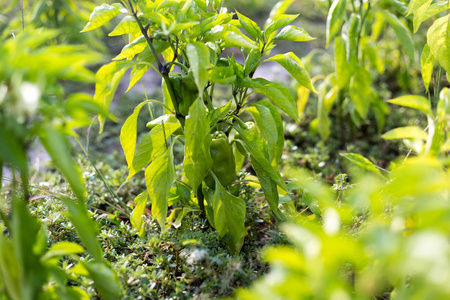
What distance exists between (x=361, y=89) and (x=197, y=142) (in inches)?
55.4

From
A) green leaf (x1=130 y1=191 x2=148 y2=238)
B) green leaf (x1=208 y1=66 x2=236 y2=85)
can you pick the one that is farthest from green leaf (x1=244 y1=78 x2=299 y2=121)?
green leaf (x1=130 y1=191 x2=148 y2=238)

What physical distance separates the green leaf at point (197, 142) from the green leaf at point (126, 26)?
1.27ft

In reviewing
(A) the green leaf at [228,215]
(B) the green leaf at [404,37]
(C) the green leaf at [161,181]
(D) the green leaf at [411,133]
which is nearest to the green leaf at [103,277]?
(C) the green leaf at [161,181]

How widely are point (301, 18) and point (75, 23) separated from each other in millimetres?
3818

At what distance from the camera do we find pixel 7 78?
2.27 ft

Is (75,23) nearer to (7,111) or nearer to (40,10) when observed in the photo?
(40,10)

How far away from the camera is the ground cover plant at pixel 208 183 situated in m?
0.63

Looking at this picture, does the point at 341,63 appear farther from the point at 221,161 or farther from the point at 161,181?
the point at 161,181

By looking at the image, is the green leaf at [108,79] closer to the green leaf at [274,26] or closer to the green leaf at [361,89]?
the green leaf at [274,26]

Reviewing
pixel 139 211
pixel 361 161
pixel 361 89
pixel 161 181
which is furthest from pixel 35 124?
pixel 361 89

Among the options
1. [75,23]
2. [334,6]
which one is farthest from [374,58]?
[75,23]

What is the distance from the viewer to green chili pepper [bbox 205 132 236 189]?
1248 millimetres

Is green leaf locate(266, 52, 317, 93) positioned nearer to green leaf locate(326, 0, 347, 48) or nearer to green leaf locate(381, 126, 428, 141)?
green leaf locate(381, 126, 428, 141)

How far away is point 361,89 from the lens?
210 cm
